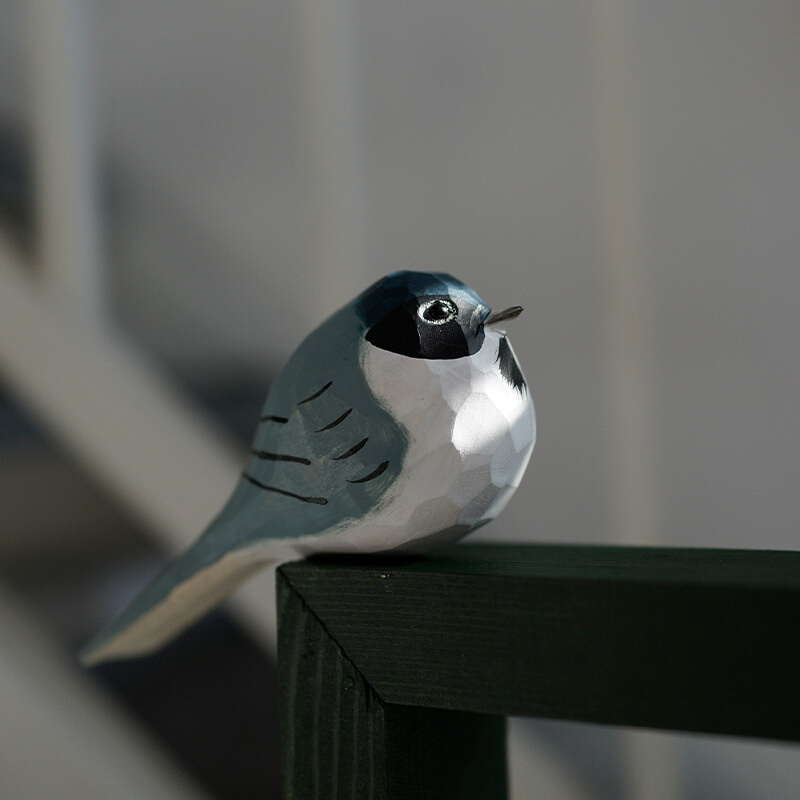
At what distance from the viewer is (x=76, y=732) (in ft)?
2.88

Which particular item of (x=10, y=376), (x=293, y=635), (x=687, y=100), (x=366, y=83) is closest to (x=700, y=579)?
(x=293, y=635)

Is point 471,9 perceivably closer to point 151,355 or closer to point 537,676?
point 151,355

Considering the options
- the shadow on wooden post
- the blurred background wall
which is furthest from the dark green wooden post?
the blurred background wall

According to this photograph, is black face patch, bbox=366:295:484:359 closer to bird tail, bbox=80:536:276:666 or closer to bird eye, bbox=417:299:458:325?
bird eye, bbox=417:299:458:325

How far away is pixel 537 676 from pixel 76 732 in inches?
29.6

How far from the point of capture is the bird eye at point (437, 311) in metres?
0.33

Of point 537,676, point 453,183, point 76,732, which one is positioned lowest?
point 76,732

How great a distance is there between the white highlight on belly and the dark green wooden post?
0.07 ft

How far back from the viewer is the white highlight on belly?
322 mm

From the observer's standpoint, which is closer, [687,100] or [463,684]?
[463,684]

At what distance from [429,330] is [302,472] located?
0.27 feet

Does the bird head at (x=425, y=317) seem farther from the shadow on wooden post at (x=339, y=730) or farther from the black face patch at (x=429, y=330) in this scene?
the shadow on wooden post at (x=339, y=730)

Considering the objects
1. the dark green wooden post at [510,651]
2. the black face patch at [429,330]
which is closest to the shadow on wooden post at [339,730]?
the dark green wooden post at [510,651]

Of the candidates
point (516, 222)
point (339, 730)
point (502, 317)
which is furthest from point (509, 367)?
point (516, 222)
